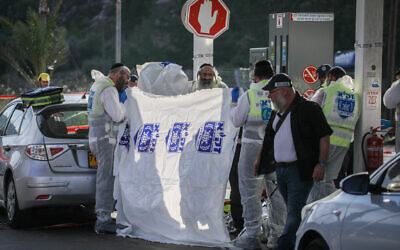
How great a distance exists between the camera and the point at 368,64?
9445 mm

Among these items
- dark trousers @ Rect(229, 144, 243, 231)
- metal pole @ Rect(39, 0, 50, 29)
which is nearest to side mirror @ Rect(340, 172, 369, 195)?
dark trousers @ Rect(229, 144, 243, 231)

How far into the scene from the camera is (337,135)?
29.4 feet

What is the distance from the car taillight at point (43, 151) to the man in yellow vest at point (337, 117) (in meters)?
3.10

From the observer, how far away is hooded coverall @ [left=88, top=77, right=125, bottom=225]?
902 centimetres

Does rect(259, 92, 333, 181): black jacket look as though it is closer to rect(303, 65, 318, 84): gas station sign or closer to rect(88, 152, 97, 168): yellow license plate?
rect(88, 152, 97, 168): yellow license plate

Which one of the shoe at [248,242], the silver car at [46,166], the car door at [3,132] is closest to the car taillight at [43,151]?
the silver car at [46,166]

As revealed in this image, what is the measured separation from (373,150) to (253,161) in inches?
94.6

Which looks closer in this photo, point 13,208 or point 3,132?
point 13,208

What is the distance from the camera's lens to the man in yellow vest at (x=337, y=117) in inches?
340

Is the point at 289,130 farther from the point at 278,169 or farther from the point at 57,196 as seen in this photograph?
the point at 57,196

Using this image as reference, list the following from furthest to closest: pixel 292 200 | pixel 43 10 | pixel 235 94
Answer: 1. pixel 43 10
2. pixel 235 94
3. pixel 292 200

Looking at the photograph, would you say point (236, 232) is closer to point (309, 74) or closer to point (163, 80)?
point (163, 80)

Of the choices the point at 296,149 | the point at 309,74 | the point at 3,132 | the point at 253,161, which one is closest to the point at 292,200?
the point at 296,149

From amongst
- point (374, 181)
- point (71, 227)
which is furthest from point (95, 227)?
point (374, 181)
